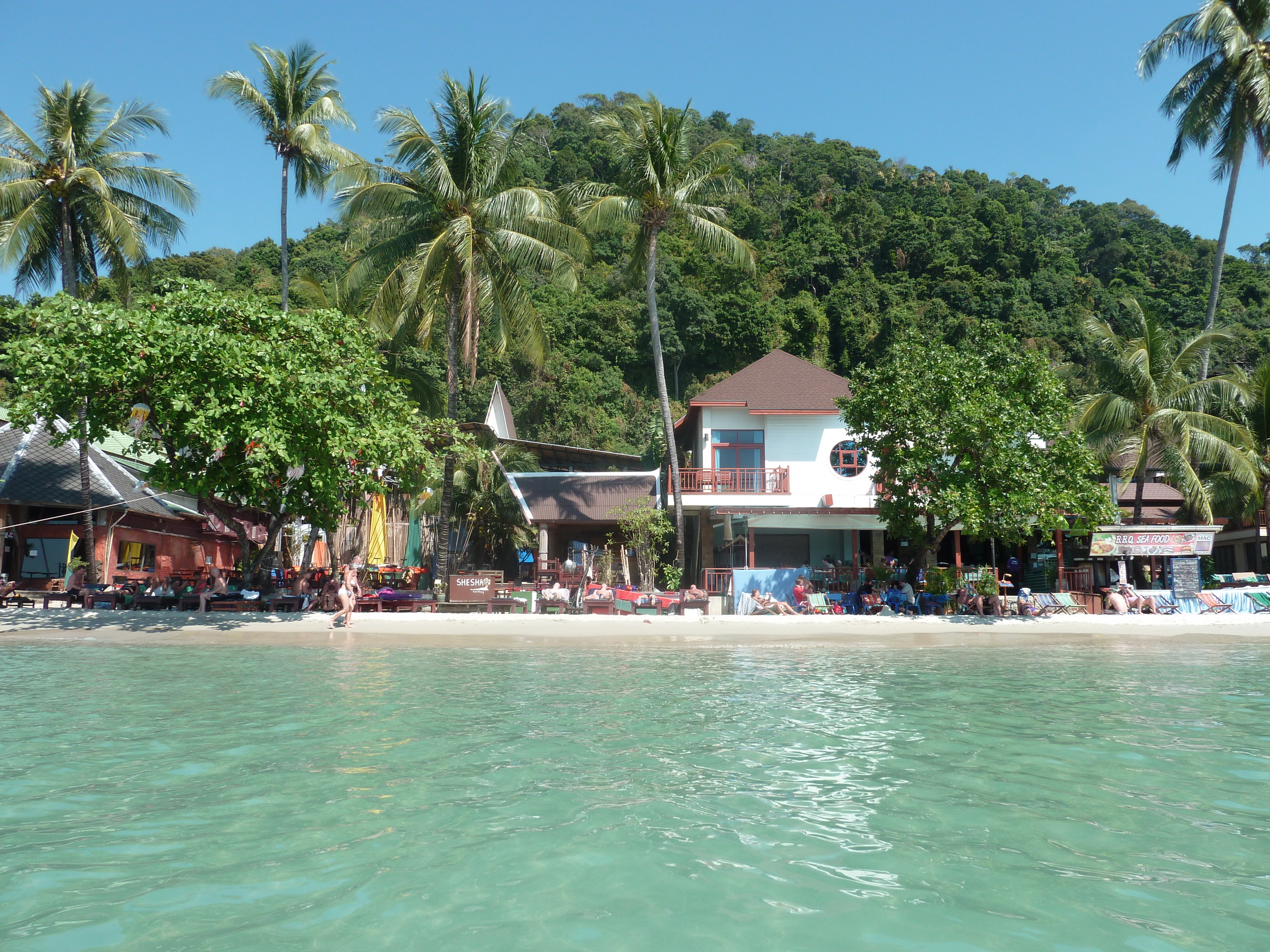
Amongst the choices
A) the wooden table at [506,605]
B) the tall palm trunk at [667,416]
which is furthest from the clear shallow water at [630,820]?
the tall palm trunk at [667,416]


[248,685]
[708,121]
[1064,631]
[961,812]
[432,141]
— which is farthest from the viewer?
[708,121]

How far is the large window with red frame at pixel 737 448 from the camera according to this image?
24.9m

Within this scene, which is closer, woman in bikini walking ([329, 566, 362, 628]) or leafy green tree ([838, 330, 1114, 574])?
woman in bikini walking ([329, 566, 362, 628])

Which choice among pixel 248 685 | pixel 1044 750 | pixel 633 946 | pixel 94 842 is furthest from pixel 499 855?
pixel 248 685

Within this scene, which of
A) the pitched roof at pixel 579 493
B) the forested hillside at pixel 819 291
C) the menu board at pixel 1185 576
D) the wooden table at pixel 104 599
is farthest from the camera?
the forested hillside at pixel 819 291

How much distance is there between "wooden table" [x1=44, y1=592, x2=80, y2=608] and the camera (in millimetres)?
17641

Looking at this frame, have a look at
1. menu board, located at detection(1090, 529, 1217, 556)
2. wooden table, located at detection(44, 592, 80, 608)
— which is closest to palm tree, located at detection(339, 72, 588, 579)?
wooden table, located at detection(44, 592, 80, 608)

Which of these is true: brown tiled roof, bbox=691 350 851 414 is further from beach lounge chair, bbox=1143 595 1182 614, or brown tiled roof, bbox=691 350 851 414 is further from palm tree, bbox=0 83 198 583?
palm tree, bbox=0 83 198 583

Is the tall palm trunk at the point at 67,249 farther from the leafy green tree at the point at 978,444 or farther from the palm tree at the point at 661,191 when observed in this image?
the leafy green tree at the point at 978,444

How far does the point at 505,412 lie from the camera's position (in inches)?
1248

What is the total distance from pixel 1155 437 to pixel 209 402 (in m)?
22.8

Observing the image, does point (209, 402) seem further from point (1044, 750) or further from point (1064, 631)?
point (1064, 631)

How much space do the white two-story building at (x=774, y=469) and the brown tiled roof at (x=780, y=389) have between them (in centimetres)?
4

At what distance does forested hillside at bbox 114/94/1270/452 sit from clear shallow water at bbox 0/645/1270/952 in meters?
29.4
